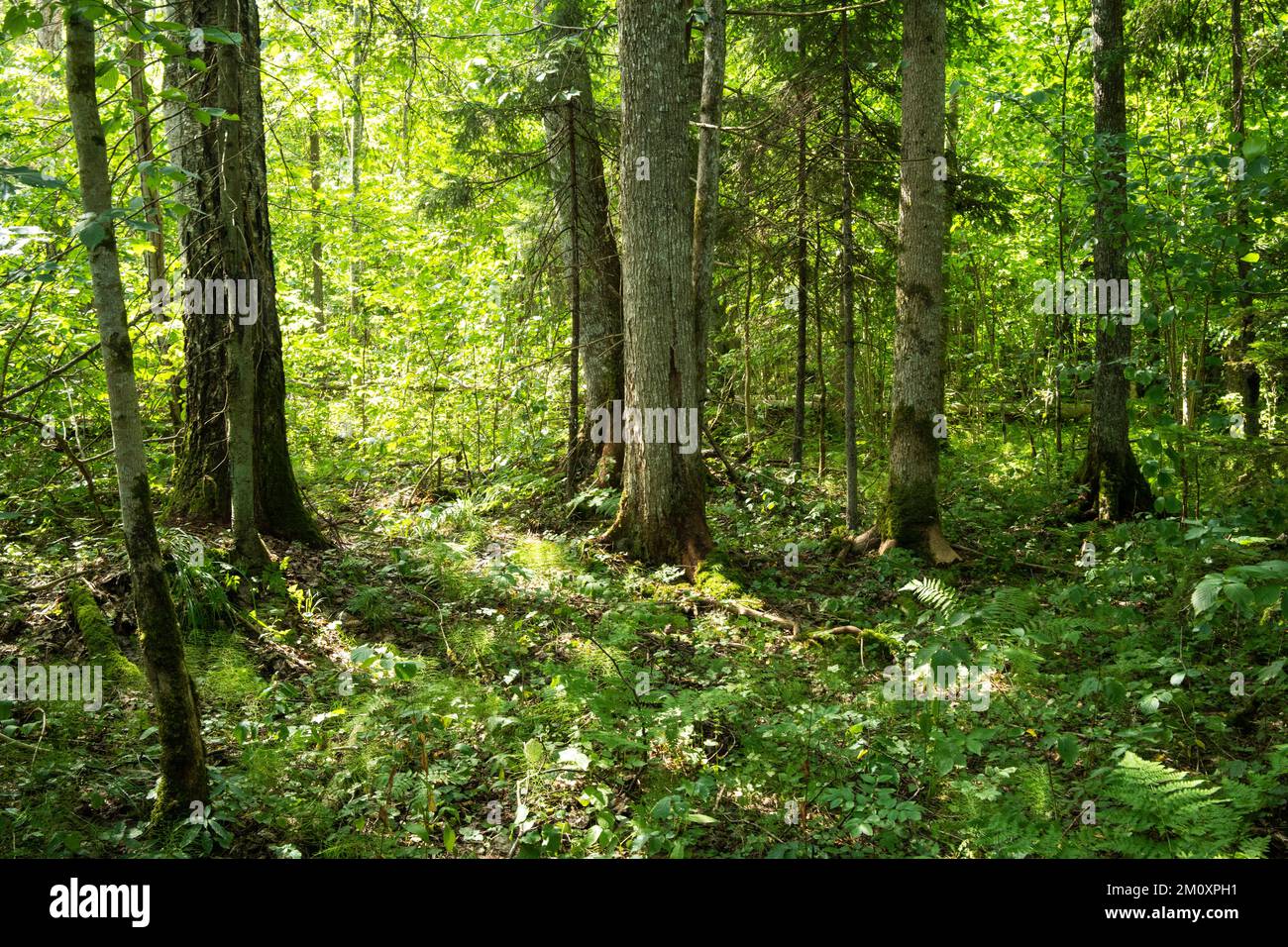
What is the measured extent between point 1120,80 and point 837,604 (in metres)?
7.22

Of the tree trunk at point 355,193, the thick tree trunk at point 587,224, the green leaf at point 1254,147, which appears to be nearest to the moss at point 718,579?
the thick tree trunk at point 587,224

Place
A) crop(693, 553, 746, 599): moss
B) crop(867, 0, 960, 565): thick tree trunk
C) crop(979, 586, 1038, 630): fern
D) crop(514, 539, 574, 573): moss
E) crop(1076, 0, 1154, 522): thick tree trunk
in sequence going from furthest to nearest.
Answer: crop(1076, 0, 1154, 522): thick tree trunk, crop(867, 0, 960, 565): thick tree trunk, crop(514, 539, 574, 573): moss, crop(693, 553, 746, 599): moss, crop(979, 586, 1038, 630): fern

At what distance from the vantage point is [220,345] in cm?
558

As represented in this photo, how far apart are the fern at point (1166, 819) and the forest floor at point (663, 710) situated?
17 millimetres

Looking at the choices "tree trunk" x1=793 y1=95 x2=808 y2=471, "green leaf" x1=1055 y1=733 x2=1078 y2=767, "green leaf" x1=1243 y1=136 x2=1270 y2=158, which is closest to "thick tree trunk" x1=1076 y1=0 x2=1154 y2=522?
"tree trunk" x1=793 y1=95 x2=808 y2=471

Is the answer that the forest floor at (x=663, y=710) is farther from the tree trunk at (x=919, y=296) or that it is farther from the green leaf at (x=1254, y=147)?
the green leaf at (x=1254, y=147)

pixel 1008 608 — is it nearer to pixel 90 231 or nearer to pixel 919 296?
pixel 919 296

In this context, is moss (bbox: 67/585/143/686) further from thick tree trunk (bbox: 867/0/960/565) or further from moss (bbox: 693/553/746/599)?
thick tree trunk (bbox: 867/0/960/565)

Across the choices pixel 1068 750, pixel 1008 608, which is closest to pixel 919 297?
pixel 1008 608

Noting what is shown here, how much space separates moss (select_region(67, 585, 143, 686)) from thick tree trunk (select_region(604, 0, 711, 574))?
447cm

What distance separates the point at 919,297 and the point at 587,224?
461cm

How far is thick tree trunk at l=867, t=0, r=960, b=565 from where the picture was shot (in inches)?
328

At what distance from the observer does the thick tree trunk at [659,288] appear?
25.1 ft
